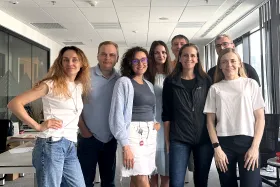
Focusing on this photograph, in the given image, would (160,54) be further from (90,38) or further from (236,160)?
(90,38)

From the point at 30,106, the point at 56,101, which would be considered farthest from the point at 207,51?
the point at 56,101

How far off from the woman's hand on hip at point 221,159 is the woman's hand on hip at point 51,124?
109cm

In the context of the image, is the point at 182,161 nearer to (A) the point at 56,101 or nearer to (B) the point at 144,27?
(A) the point at 56,101

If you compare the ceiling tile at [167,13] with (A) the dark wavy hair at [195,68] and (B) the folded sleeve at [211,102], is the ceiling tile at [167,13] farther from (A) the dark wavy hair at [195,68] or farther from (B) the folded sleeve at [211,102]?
(B) the folded sleeve at [211,102]

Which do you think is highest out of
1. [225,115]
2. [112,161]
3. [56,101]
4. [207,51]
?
[207,51]

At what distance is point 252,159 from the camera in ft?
6.06

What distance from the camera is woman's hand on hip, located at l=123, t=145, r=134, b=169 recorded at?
194 cm

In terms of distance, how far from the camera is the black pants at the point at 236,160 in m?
1.85

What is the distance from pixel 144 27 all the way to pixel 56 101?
216 inches

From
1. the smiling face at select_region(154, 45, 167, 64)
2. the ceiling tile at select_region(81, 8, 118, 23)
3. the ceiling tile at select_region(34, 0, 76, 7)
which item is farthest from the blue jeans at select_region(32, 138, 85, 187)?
the ceiling tile at select_region(81, 8, 118, 23)

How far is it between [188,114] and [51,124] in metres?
0.99

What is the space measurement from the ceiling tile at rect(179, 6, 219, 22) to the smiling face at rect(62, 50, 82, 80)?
3978 millimetres

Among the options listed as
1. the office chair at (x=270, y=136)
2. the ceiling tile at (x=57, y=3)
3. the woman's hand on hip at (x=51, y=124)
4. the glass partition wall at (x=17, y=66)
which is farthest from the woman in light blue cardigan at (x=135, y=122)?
the ceiling tile at (x=57, y=3)

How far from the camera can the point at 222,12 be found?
577cm
